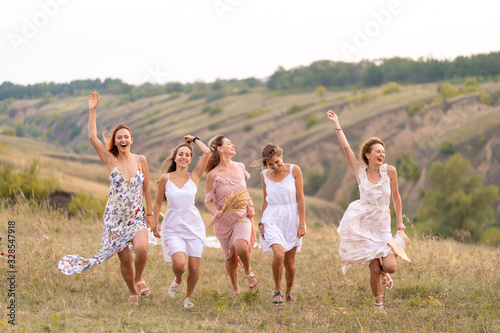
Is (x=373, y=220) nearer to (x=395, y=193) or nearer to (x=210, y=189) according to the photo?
(x=395, y=193)

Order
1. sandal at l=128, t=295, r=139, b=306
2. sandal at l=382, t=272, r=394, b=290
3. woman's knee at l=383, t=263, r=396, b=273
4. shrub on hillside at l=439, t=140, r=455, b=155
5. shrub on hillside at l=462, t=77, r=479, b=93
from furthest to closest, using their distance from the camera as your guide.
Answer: shrub on hillside at l=462, t=77, r=479, b=93
shrub on hillside at l=439, t=140, r=455, b=155
sandal at l=382, t=272, r=394, b=290
sandal at l=128, t=295, r=139, b=306
woman's knee at l=383, t=263, r=396, b=273

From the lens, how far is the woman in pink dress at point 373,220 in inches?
245

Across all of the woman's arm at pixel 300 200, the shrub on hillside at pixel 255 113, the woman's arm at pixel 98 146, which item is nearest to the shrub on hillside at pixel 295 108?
the shrub on hillside at pixel 255 113

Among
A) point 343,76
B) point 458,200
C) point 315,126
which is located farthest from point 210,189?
point 343,76

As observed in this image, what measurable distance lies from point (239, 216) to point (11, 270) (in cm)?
306

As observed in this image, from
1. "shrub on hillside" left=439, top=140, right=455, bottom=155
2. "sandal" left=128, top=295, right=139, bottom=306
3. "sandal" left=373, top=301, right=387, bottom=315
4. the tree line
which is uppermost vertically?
the tree line

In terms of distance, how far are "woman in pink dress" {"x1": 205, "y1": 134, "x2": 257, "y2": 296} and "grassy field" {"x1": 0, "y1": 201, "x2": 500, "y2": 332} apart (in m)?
0.40

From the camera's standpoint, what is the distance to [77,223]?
37.4 ft

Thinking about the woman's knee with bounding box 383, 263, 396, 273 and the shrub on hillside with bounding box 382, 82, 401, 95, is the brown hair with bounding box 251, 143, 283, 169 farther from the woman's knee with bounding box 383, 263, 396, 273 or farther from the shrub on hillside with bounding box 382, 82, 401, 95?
the shrub on hillside with bounding box 382, 82, 401, 95

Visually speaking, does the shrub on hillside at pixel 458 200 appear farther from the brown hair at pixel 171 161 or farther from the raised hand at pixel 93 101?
the raised hand at pixel 93 101

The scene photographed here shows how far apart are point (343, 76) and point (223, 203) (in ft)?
375

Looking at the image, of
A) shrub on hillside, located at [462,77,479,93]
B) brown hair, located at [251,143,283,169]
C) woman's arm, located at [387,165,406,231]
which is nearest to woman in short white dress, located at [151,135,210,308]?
brown hair, located at [251,143,283,169]

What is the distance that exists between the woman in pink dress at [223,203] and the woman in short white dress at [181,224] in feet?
1.35

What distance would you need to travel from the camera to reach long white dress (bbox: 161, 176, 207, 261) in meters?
6.49
